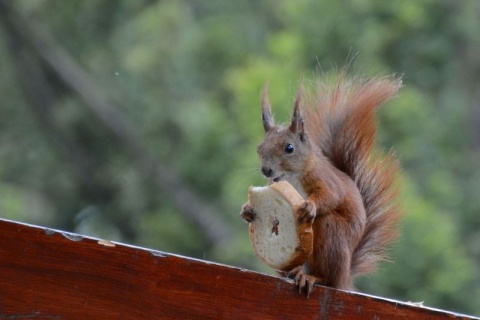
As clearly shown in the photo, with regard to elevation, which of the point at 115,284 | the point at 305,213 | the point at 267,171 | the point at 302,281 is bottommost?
the point at 115,284

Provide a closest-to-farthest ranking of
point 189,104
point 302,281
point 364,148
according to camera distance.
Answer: point 302,281, point 364,148, point 189,104

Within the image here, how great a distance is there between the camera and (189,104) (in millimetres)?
5004

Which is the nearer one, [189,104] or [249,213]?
[249,213]

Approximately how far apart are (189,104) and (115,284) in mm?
3880

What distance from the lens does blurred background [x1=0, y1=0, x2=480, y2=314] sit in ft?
13.9

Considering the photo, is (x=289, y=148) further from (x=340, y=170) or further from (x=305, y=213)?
(x=305, y=213)

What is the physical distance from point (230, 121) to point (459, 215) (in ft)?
3.64

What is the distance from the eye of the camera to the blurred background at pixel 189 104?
4.23m

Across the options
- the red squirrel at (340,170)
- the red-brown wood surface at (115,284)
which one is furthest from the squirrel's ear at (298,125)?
the red-brown wood surface at (115,284)

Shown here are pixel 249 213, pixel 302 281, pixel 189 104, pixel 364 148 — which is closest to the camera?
pixel 302 281

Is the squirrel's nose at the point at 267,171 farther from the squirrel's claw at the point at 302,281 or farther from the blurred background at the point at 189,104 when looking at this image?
the blurred background at the point at 189,104

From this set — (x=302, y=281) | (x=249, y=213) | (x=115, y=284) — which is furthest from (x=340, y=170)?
(x=115, y=284)

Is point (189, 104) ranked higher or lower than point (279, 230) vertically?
higher

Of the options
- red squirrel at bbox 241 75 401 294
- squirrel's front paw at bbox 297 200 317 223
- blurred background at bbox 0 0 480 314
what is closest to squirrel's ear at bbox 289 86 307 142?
red squirrel at bbox 241 75 401 294
